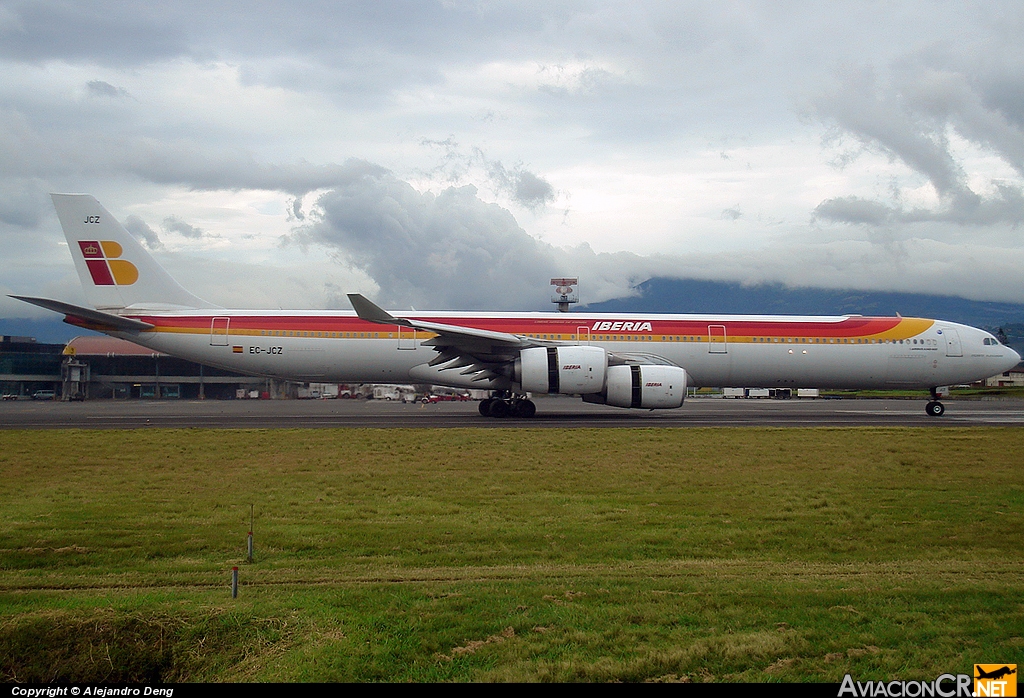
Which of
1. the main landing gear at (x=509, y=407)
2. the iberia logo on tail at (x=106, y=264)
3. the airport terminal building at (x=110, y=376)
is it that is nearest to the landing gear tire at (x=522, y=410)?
the main landing gear at (x=509, y=407)

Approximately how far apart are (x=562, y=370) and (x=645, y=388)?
8.15 ft

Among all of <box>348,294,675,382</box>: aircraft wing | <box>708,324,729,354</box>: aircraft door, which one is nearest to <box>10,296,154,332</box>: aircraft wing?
<box>348,294,675,382</box>: aircraft wing

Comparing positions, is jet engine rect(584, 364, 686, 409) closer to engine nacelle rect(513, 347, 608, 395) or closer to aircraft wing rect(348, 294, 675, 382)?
engine nacelle rect(513, 347, 608, 395)

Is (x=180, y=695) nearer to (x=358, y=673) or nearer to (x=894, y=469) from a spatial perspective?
(x=358, y=673)

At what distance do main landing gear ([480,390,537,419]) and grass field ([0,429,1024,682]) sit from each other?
30.3 feet

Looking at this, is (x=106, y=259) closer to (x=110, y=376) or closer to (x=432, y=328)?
(x=432, y=328)

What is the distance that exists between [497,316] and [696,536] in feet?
55.2

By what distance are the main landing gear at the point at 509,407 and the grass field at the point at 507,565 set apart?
9.24m

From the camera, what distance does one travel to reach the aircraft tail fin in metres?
23.0

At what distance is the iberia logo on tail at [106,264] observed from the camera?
23234 mm

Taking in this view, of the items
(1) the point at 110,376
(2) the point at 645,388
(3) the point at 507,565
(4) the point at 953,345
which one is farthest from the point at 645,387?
(1) the point at 110,376

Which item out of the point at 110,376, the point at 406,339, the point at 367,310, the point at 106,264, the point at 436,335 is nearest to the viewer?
the point at 367,310

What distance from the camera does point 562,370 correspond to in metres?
20.5

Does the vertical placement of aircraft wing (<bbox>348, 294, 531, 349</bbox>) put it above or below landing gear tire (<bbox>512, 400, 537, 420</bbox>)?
above
